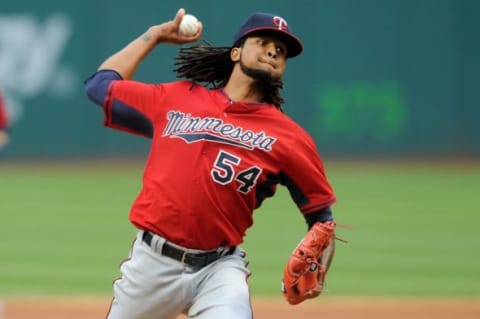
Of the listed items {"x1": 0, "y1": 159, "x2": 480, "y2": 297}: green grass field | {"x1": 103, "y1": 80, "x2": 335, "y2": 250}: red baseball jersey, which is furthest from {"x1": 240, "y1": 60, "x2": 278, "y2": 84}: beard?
{"x1": 0, "y1": 159, "x2": 480, "y2": 297}: green grass field

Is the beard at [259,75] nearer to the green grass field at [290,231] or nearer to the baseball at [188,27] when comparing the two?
the baseball at [188,27]

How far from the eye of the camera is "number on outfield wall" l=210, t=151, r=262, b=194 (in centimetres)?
432

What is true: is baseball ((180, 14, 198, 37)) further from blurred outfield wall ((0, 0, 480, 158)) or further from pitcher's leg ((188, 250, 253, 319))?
blurred outfield wall ((0, 0, 480, 158))

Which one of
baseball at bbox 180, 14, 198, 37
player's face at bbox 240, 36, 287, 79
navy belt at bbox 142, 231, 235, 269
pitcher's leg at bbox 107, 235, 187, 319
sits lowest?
pitcher's leg at bbox 107, 235, 187, 319

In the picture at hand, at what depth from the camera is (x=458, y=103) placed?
1855cm

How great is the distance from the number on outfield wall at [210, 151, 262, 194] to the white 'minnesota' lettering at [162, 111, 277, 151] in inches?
3.4

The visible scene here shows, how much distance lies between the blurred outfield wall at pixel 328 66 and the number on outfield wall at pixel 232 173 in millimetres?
13965

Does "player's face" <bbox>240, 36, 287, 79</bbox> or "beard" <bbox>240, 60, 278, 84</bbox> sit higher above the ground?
"player's face" <bbox>240, 36, 287, 79</bbox>

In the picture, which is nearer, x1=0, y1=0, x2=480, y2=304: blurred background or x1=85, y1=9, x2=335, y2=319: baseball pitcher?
x1=85, y1=9, x2=335, y2=319: baseball pitcher

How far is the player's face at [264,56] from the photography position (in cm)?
449

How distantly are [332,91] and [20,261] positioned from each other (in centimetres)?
941

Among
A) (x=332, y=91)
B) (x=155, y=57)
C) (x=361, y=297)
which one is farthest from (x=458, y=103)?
(x=361, y=297)

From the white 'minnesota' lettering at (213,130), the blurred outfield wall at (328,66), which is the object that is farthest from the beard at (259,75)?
the blurred outfield wall at (328,66)

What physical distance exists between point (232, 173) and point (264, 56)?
1.76ft
